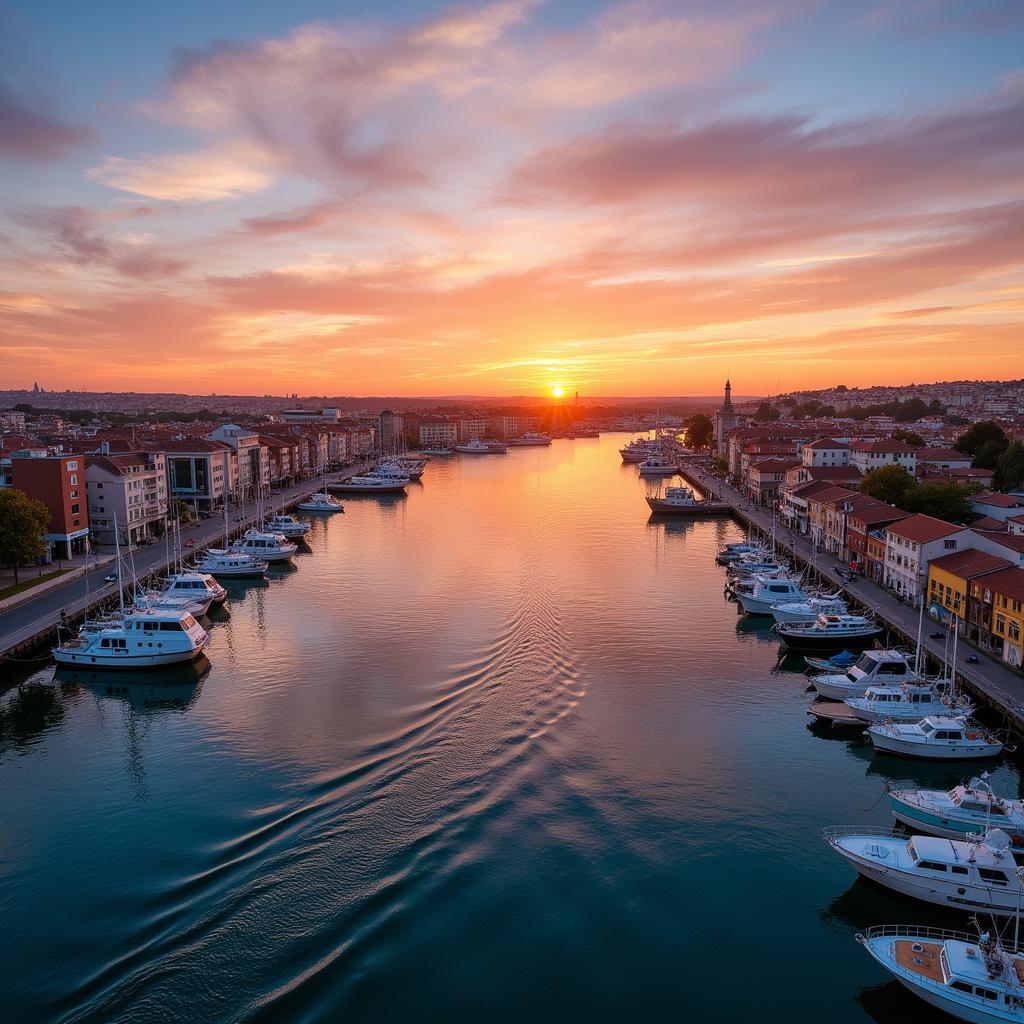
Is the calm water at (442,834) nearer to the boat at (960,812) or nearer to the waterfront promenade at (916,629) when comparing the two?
the boat at (960,812)

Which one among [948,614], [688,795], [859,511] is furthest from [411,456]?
[688,795]

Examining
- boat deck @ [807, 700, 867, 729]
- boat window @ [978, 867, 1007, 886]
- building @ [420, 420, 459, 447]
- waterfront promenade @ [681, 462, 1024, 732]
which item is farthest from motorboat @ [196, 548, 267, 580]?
building @ [420, 420, 459, 447]

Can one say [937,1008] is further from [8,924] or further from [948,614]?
[948,614]

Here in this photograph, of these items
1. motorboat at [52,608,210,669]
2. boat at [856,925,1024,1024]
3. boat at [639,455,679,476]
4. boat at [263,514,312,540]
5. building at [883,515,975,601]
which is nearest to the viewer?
boat at [856,925,1024,1024]

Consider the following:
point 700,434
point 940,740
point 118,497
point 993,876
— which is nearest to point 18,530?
point 118,497

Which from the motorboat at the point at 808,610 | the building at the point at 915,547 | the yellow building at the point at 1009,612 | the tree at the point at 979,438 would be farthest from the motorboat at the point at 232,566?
the tree at the point at 979,438

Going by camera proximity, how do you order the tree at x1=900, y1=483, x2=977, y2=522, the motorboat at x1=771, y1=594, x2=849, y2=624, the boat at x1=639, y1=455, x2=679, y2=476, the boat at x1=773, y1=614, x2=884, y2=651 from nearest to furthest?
the boat at x1=773, y1=614, x2=884, y2=651
the motorboat at x1=771, y1=594, x2=849, y2=624
the tree at x1=900, y1=483, x2=977, y2=522
the boat at x1=639, y1=455, x2=679, y2=476

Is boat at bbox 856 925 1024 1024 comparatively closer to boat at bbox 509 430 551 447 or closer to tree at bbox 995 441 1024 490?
tree at bbox 995 441 1024 490
